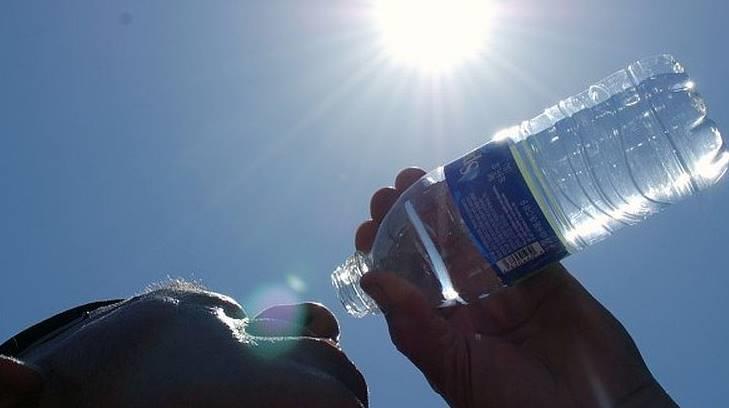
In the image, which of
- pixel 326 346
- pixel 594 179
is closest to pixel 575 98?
pixel 594 179

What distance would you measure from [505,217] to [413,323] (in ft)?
1.85

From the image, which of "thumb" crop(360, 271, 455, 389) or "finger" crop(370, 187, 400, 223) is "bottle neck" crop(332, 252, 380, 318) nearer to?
"finger" crop(370, 187, 400, 223)

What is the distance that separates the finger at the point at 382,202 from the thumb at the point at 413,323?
0.52 m

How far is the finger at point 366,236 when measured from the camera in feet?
10.5

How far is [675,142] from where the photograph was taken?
10.6 ft

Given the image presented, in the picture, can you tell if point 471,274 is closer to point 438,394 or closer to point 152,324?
point 438,394

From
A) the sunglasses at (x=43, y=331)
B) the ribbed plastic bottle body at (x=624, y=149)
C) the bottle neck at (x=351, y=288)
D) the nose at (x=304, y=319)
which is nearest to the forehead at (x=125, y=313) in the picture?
the sunglasses at (x=43, y=331)

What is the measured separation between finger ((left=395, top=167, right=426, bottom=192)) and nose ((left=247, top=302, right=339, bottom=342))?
748 mm

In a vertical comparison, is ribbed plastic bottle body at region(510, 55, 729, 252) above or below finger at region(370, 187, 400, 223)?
below

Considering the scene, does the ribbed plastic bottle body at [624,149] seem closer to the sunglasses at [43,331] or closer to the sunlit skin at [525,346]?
the sunlit skin at [525,346]

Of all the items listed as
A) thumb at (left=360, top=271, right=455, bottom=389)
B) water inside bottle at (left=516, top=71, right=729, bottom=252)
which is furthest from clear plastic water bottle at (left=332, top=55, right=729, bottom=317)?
thumb at (left=360, top=271, right=455, bottom=389)

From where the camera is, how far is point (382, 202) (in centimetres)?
320

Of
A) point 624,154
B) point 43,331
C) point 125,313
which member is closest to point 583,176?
point 624,154

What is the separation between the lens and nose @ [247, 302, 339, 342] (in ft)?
7.96
